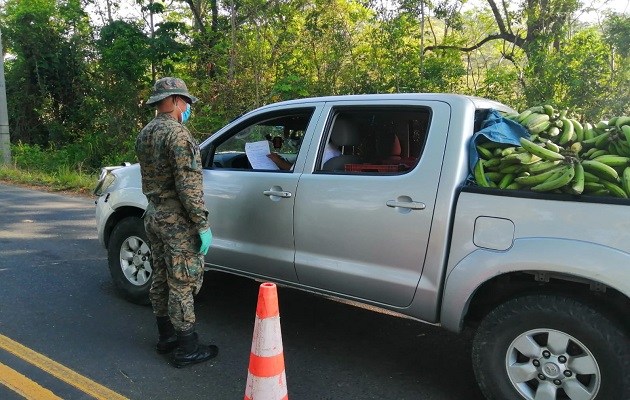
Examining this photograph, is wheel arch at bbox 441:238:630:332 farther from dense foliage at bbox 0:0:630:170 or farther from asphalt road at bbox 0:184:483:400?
dense foliage at bbox 0:0:630:170

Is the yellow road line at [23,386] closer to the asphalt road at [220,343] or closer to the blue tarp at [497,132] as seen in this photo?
the asphalt road at [220,343]

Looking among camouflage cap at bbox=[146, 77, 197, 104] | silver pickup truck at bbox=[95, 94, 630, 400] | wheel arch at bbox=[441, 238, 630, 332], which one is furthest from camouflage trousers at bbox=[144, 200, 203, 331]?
wheel arch at bbox=[441, 238, 630, 332]

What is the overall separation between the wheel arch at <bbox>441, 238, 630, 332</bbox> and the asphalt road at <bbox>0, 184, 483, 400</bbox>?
0.66 metres

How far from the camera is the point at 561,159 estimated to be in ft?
9.36

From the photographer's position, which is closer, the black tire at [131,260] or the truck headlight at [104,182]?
the black tire at [131,260]

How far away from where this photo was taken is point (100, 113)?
18.5 m

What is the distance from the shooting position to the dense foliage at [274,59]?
1008 centimetres

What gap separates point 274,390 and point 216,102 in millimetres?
12187

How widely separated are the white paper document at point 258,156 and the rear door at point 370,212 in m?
0.62

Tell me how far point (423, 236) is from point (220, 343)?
181 centimetres

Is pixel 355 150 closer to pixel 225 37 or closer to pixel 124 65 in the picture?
pixel 225 37

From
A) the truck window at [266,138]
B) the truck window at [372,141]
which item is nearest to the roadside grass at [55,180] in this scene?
the truck window at [266,138]

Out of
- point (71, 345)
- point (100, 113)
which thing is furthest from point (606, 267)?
point (100, 113)

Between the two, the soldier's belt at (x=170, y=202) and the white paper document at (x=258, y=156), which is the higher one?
the white paper document at (x=258, y=156)
